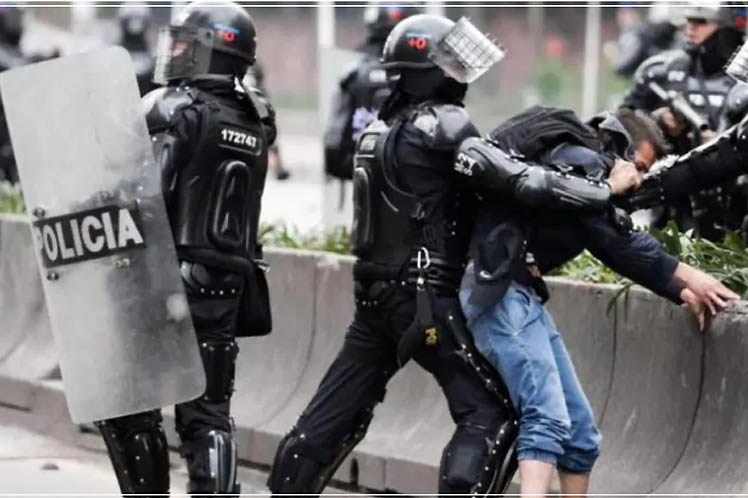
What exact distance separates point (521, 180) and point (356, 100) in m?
6.79

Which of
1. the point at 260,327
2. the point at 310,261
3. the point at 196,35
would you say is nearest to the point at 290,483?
the point at 260,327

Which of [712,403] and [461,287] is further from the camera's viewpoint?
[712,403]

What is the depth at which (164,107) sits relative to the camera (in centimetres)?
756

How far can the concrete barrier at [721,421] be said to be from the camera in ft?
25.9

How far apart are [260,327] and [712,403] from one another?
66.7 inches

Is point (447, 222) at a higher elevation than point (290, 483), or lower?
higher

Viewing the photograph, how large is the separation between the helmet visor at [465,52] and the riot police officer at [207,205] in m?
0.72

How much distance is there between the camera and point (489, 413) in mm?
7234

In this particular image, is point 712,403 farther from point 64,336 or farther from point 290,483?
point 64,336

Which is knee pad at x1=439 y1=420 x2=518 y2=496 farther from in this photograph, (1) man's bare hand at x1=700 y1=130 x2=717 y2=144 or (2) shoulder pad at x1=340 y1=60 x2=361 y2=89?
(2) shoulder pad at x1=340 y1=60 x2=361 y2=89

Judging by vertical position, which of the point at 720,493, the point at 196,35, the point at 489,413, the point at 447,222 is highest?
the point at 196,35

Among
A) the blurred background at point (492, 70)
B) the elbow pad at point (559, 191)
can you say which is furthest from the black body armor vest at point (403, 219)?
the blurred background at point (492, 70)

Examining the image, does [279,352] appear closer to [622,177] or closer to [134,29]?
[622,177]

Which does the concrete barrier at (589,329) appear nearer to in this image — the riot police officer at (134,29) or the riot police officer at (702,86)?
the riot police officer at (702,86)
